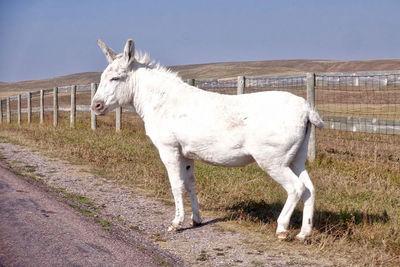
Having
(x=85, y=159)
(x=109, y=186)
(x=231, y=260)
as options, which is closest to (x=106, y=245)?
(x=231, y=260)

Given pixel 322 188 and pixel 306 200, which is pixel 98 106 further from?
pixel 322 188

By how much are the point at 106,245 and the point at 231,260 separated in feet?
4.16

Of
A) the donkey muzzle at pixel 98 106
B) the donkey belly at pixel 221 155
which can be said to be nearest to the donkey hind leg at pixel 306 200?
the donkey belly at pixel 221 155

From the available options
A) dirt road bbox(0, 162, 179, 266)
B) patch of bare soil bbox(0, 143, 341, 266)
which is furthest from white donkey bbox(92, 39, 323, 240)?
dirt road bbox(0, 162, 179, 266)

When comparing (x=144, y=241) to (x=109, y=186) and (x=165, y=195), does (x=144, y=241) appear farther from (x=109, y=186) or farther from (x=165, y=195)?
(x=109, y=186)

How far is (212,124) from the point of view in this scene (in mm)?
5078

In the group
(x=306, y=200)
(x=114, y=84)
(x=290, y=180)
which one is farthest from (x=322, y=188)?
(x=114, y=84)

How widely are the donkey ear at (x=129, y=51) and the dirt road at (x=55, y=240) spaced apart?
2.09 meters

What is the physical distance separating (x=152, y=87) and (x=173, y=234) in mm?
1940

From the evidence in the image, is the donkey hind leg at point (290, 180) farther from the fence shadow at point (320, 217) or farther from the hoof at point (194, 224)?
the hoof at point (194, 224)

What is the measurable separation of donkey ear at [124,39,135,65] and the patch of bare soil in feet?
6.97

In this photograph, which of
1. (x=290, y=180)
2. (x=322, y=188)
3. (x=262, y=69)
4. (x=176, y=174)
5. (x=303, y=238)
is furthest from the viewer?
(x=262, y=69)

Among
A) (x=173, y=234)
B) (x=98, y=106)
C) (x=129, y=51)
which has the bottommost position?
(x=173, y=234)

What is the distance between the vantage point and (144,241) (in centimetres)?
500
